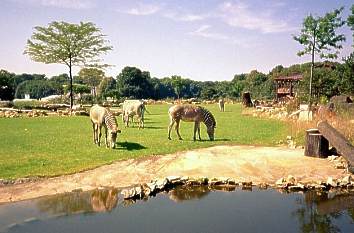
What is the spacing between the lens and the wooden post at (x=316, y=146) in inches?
498

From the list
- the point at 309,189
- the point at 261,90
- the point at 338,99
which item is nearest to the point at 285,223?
the point at 309,189

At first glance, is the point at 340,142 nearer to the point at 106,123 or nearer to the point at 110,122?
the point at 110,122

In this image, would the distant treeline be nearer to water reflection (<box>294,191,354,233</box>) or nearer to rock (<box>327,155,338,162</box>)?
rock (<box>327,155,338,162</box>)

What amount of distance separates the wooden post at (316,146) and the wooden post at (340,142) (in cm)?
26

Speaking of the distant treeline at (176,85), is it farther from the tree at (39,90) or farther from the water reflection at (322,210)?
the water reflection at (322,210)

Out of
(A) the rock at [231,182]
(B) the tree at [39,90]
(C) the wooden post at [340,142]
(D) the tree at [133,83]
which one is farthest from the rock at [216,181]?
(B) the tree at [39,90]

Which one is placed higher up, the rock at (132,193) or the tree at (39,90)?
the tree at (39,90)

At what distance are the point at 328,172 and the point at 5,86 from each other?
44207 mm

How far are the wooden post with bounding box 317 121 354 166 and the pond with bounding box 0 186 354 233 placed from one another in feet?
4.52

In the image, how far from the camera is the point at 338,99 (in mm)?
23297

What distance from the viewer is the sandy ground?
10.0 m

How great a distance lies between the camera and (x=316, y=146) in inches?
500

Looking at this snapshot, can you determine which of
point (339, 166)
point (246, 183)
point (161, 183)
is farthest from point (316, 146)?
point (161, 183)

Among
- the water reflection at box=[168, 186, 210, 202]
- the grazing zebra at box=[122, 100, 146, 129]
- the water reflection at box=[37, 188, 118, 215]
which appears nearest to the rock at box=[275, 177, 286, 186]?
the water reflection at box=[168, 186, 210, 202]
